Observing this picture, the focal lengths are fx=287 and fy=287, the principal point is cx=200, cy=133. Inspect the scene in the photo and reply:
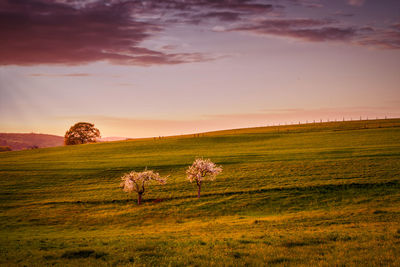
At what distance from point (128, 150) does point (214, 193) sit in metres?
48.3

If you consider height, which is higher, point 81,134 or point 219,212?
point 81,134

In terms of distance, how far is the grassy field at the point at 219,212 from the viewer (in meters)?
14.6

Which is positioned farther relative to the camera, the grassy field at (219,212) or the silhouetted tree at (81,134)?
the silhouetted tree at (81,134)

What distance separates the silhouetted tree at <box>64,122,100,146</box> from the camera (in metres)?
117

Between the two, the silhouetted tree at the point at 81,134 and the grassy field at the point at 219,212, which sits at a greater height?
the silhouetted tree at the point at 81,134

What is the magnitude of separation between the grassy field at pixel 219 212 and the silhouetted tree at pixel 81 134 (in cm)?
4916

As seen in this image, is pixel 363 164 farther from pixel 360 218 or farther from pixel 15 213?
pixel 15 213

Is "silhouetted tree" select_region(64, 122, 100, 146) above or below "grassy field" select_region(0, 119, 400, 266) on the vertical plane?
above

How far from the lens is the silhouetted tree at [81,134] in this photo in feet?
382

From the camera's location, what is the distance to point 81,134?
387 ft

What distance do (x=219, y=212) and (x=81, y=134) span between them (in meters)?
99.2

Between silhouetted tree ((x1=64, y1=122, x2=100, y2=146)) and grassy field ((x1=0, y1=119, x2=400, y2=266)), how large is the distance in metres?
49.2

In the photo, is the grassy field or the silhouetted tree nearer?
the grassy field

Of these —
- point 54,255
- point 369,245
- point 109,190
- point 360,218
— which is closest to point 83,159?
point 109,190
